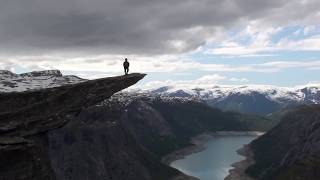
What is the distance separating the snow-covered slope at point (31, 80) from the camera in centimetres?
8519

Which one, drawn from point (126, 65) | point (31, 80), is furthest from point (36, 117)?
point (126, 65)

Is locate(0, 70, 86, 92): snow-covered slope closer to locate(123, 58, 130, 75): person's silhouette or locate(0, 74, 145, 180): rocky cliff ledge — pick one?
locate(0, 74, 145, 180): rocky cliff ledge

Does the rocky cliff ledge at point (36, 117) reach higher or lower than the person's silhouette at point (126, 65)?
lower

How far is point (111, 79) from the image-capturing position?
87.2 m

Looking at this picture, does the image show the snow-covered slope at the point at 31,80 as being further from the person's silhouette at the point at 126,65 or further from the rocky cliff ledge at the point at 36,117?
the person's silhouette at the point at 126,65

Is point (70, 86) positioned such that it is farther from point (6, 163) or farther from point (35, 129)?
point (6, 163)

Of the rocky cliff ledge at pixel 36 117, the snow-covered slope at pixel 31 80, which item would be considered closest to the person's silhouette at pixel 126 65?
the rocky cliff ledge at pixel 36 117

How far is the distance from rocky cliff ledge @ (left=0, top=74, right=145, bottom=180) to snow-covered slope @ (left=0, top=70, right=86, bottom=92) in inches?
123

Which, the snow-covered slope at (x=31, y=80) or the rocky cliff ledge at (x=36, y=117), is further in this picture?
the snow-covered slope at (x=31, y=80)

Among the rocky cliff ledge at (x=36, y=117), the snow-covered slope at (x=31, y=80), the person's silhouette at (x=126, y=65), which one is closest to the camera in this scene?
the rocky cliff ledge at (x=36, y=117)

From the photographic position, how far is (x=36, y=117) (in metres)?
82.2

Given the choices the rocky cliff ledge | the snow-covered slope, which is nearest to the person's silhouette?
the rocky cliff ledge

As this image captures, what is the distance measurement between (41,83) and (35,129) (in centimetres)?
914

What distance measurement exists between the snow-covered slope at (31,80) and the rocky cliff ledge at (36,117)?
10.3 feet
